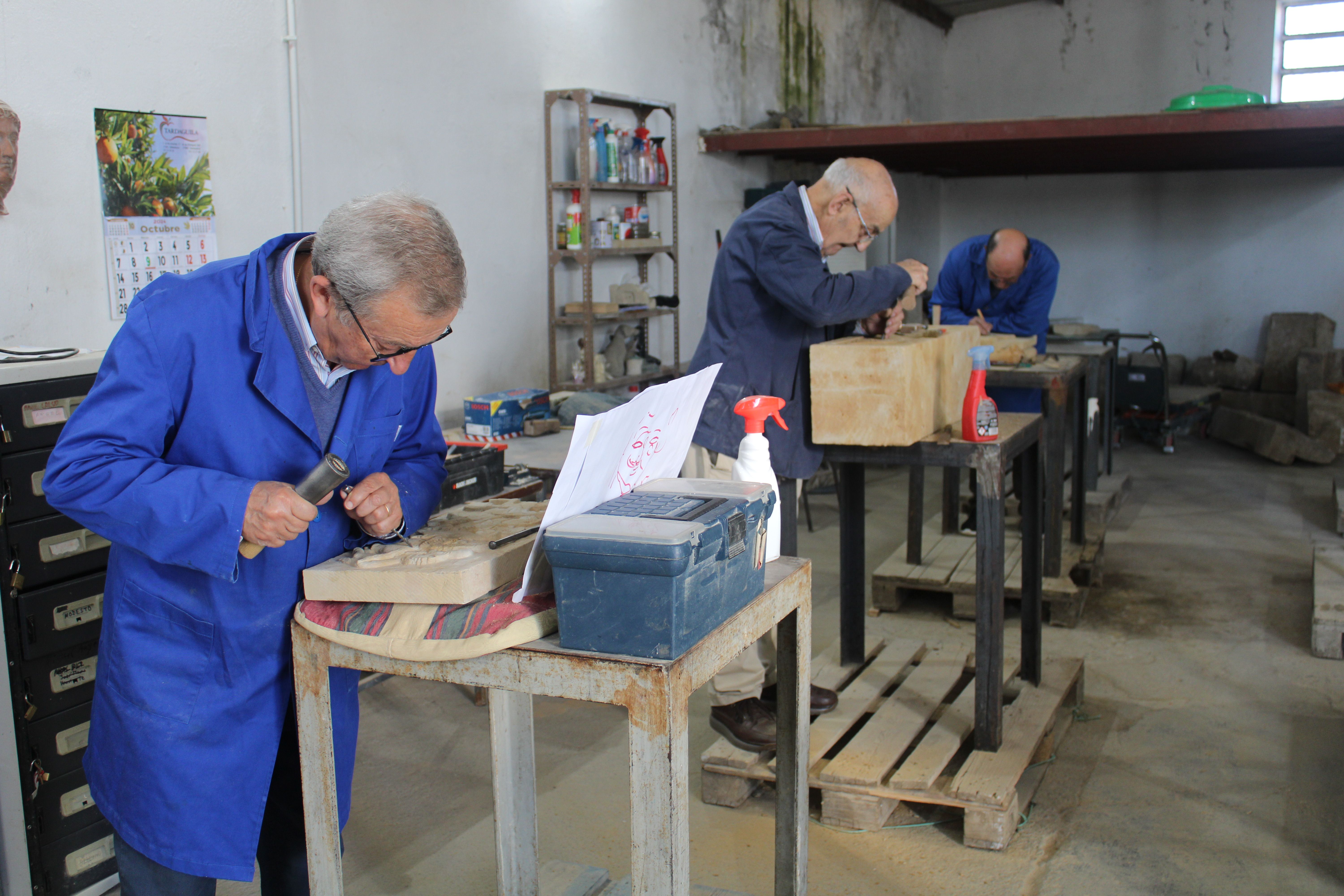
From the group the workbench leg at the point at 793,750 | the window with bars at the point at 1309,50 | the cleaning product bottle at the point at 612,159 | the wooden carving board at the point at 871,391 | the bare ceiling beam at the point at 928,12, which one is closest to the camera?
the workbench leg at the point at 793,750

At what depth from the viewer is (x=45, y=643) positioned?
2393 millimetres

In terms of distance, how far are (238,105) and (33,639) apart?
2.04m

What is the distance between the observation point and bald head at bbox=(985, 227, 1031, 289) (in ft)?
16.5

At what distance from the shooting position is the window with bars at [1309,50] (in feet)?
31.8

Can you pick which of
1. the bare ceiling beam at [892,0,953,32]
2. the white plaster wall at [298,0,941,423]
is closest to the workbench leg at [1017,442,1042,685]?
the white plaster wall at [298,0,941,423]

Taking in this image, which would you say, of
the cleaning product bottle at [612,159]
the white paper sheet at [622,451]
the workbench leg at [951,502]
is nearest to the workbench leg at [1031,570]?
the workbench leg at [951,502]

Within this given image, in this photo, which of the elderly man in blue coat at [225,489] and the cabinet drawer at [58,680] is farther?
the cabinet drawer at [58,680]

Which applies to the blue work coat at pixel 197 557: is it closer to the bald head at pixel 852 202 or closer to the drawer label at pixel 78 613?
the drawer label at pixel 78 613

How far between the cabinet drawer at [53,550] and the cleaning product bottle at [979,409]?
2139 millimetres

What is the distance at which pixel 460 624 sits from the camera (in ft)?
4.71

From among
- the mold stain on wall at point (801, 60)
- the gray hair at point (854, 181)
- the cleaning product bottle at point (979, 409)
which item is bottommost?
the cleaning product bottle at point (979, 409)

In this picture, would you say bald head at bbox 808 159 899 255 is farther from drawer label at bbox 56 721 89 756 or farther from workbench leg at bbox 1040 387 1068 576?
drawer label at bbox 56 721 89 756

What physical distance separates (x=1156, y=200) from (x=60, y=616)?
10.5 meters

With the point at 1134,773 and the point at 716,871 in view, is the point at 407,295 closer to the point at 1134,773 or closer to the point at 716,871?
the point at 716,871
